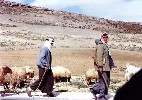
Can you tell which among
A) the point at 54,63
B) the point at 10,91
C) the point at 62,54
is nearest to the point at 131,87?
the point at 10,91

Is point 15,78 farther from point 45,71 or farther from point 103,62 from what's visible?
point 103,62

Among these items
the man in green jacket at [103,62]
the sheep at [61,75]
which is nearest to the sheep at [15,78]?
the man in green jacket at [103,62]

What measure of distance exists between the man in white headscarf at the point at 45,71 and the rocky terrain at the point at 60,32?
1516 centimetres

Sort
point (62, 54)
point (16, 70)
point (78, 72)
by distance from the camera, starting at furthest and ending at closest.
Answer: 1. point (62, 54)
2. point (78, 72)
3. point (16, 70)

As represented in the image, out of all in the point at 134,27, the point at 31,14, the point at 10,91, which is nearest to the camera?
the point at 10,91

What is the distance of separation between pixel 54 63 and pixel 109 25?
6515cm

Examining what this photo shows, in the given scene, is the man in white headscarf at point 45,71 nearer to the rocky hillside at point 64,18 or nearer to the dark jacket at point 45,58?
the dark jacket at point 45,58

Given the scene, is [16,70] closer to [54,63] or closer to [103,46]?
[103,46]

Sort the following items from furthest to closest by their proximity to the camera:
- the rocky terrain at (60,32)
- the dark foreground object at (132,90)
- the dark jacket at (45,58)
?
the rocky terrain at (60,32)
the dark jacket at (45,58)
the dark foreground object at (132,90)

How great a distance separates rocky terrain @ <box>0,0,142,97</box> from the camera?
30.4 metres

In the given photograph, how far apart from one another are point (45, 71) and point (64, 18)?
7622 cm

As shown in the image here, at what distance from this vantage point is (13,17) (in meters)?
77.0

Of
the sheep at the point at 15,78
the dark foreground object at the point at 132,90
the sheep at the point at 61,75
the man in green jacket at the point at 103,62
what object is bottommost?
the sheep at the point at 61,75

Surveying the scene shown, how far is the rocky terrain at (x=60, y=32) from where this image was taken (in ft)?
99.9
